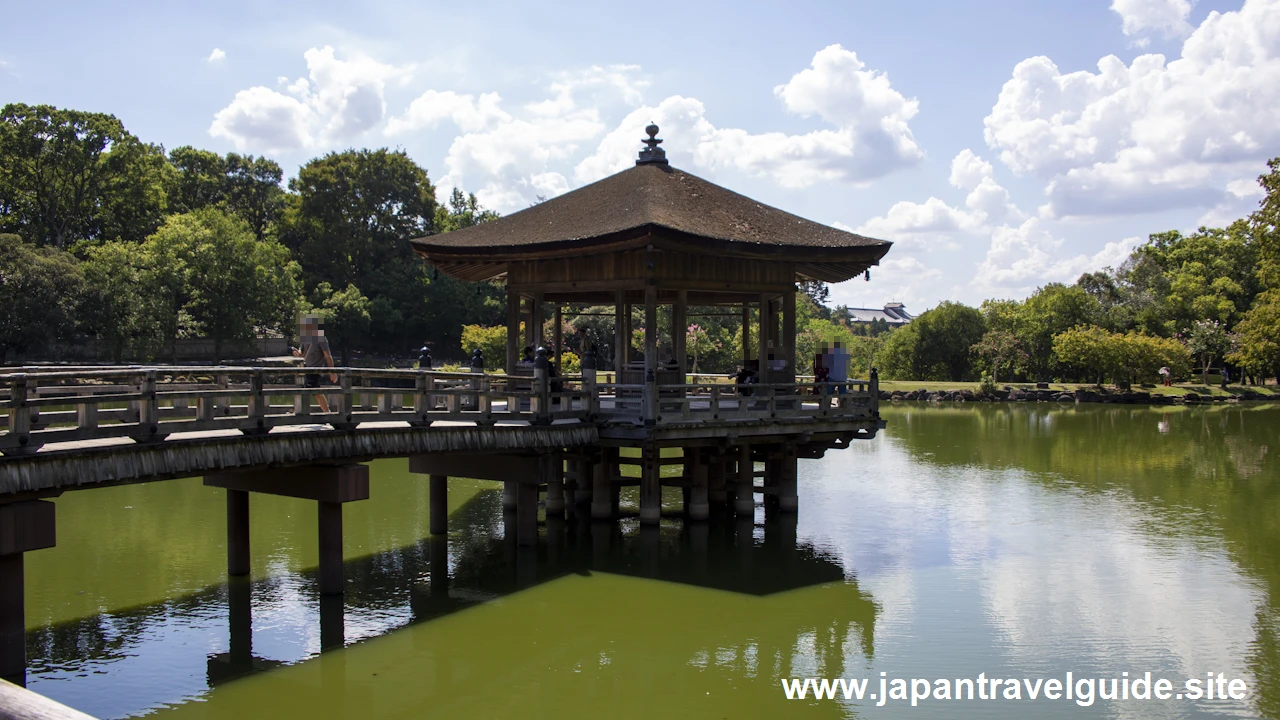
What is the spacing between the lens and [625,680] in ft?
35.0

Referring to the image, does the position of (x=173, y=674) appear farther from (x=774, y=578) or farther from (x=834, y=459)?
(x=834, y=459)

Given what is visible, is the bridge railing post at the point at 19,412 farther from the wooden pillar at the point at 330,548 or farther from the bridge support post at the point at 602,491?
the bridge support post at the point at 602,491

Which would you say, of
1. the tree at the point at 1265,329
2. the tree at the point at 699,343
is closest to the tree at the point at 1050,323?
the tree at the point at 1265,329

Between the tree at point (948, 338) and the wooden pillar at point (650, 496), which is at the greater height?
the tree at point (948, 338)

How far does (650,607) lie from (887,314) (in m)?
137

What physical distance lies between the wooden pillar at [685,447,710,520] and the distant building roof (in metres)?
119

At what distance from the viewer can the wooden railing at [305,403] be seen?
31.7 ft

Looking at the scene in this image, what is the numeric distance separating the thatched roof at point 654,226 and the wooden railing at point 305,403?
2373 millimetres

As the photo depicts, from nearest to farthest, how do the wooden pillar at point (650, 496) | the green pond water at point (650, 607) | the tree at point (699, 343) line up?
the green pond water at point (650, 607) < the wooden pillar at point (650, 496) < the tree at point (699, 343)

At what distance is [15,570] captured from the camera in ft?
30.0

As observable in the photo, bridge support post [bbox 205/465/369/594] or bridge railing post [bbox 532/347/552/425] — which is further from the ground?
bridge railing post [bbox 532/347/552/425]

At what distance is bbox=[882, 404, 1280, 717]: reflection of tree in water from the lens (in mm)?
16656

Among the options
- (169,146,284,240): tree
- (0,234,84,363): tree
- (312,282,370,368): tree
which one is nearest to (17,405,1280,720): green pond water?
(0,234,84,363): tree

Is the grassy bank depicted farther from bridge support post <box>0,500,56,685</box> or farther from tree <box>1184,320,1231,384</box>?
bridge support post <box>0,500,56,685</box>
